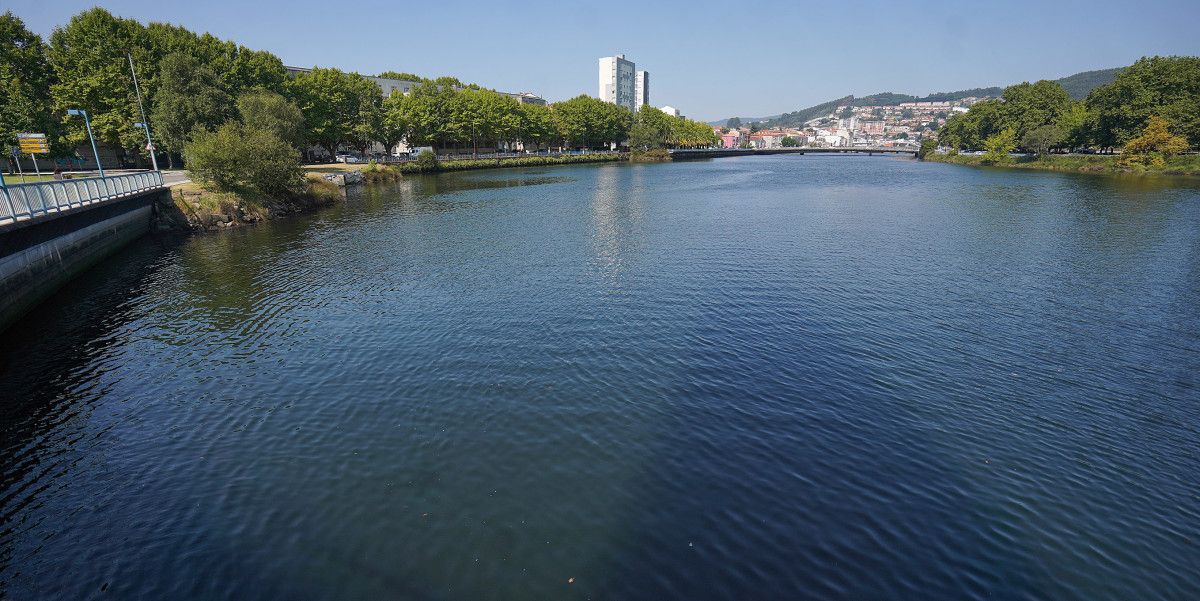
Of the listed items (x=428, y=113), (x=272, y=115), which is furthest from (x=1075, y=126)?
(x=272, y=115)

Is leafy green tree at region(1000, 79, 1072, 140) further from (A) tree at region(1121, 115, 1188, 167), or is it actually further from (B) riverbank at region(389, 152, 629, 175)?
(B) riverbank at region(389, 152, 629, 175)

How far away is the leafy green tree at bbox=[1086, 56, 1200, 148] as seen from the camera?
10856 centimetres

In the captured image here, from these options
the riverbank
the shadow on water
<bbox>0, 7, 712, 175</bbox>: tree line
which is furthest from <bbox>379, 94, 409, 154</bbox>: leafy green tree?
the shadow on water

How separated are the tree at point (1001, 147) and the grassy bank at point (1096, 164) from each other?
190 centimetres

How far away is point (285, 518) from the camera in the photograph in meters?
13.2

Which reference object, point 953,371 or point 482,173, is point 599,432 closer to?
point 953,371

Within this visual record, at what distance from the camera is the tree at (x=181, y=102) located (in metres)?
68.4

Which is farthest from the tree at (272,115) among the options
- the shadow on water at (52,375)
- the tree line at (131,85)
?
the shadow on water at (52,375)

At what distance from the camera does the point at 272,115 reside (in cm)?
7688

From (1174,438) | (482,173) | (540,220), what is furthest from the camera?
(482,173)

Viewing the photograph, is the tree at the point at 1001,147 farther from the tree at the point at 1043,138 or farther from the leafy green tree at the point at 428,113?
the leafy green tree at the point at 428,113

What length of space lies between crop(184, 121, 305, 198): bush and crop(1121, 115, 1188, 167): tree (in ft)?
491

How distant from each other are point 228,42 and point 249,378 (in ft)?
311

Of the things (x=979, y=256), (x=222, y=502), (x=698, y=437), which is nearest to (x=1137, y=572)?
(x=698, y=437)
